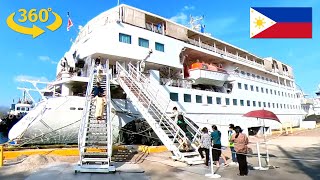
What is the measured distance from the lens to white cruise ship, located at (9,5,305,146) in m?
14.5

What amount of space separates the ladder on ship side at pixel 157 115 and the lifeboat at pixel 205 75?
507 cm

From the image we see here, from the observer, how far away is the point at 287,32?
14.8 m

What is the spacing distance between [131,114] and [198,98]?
6.77m

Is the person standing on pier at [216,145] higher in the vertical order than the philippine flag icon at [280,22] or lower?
lower

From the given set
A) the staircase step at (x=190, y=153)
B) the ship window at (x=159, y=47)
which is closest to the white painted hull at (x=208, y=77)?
the ship window at (x=159, y=47)

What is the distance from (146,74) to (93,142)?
8.69m

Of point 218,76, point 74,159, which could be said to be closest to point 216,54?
point 218,76

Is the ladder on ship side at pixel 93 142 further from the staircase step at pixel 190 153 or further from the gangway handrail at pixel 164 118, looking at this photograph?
the staircase step at pixel 190 153

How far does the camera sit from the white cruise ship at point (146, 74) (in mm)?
14453

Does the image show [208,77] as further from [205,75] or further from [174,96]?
[174,96]

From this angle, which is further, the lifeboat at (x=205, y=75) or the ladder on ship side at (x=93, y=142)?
the lifeboat at (x=205, y=75)

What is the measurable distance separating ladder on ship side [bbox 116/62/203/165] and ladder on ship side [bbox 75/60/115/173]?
2149 mm

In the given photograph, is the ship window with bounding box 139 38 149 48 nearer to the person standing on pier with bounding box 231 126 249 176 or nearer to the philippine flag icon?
the philippine flag icon

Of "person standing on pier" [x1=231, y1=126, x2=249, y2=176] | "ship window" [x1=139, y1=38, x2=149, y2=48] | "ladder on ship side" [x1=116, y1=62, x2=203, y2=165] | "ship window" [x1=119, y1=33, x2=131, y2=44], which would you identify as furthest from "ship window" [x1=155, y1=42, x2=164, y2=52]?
"person standing on pier" [x1=231, y1=126, x2=249, y2=176]
